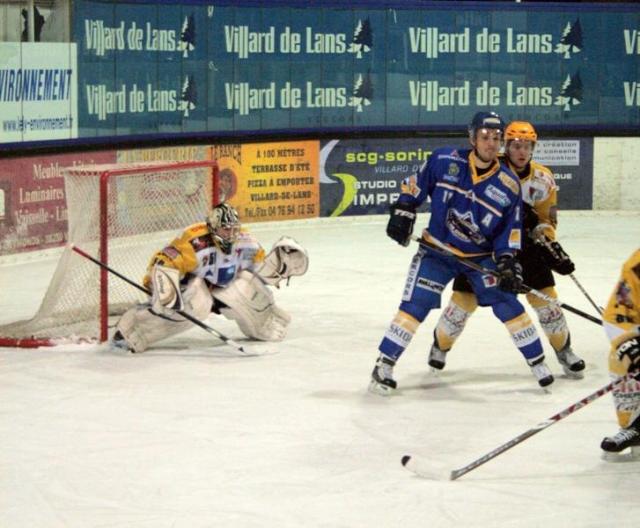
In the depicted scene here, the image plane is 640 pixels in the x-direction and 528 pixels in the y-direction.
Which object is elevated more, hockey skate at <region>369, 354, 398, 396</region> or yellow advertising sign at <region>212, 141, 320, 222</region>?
yellow advertising sign at <region>212, 141, 320, 222</region>

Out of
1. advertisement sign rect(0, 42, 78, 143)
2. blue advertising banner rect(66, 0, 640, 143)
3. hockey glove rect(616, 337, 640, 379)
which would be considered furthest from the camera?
blue advertising banner rect(66, 0, 640, 143)

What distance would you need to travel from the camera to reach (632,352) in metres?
4.87

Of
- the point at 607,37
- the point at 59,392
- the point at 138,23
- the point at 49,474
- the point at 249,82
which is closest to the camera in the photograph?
the point at 49,474

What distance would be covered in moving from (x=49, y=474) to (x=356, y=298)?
4052 mm

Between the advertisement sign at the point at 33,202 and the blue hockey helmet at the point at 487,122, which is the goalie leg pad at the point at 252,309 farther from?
the advertisement sign at the point at 33,202

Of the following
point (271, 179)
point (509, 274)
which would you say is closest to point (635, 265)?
point (509, 274)

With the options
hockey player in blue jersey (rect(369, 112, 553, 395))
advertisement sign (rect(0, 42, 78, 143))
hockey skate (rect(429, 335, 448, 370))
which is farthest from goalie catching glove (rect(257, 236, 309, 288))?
advertisement sign (rect(0, 42, 78, 143))

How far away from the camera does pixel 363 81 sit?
12.9 meters

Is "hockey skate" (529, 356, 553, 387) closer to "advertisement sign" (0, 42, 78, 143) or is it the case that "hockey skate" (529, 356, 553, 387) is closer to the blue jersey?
the blue jersey

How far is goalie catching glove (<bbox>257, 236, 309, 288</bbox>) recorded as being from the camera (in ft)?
24.9

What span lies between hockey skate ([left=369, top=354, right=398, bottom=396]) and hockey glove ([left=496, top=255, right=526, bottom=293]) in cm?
60

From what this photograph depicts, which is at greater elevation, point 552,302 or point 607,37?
point 607,37

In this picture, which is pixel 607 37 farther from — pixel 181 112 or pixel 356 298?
pixel 356 298

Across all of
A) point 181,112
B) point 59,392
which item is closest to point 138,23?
point 181,112
